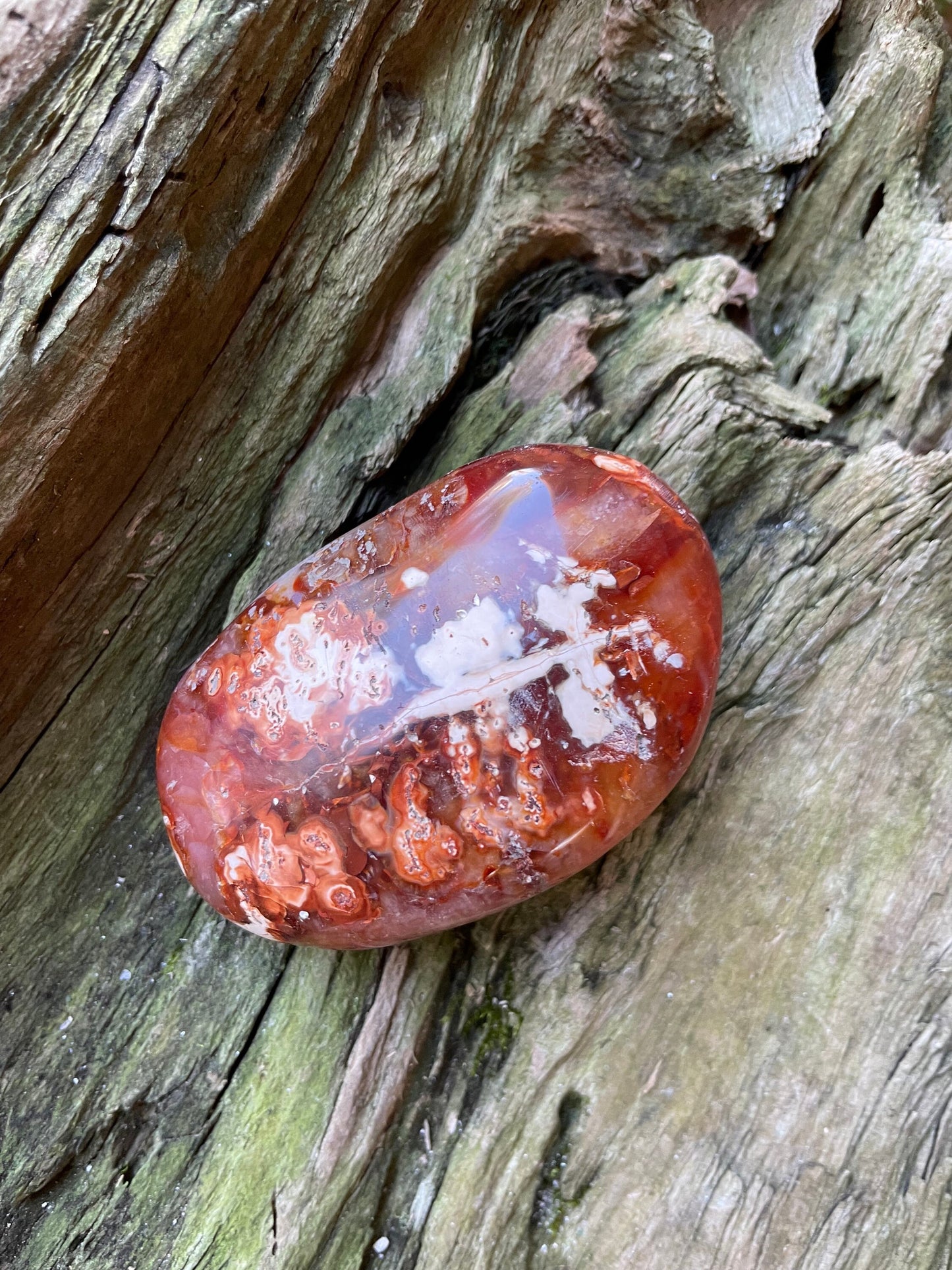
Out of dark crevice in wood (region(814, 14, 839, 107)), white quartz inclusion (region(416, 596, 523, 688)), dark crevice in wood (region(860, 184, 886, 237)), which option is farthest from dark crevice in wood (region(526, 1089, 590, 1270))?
dark crevice in wood (region(814, 14, 839, 107))

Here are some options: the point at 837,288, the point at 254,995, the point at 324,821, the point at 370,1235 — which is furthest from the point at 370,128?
the point at 370,1235

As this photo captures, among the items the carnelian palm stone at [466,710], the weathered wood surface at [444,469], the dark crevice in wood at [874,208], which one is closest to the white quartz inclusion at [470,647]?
the carnelian palm stone at [466,710]

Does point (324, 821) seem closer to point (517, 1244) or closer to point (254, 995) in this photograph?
point (254, 995)

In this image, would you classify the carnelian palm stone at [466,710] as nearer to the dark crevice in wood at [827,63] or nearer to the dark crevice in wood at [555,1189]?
the dark crevice in wood at [555,1189]

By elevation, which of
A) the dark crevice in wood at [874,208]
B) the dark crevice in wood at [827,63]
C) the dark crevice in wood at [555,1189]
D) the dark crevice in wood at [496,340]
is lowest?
the dark crevice in wood at [555,1189]

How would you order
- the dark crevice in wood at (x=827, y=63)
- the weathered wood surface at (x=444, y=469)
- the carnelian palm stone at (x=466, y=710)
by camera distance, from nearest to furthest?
1. the carnelian palm stone at (x=466, y=710)
2. the weathered wood surface at (x=444, y=469)
3. the dark crevice in wood at (x=827, y=63)

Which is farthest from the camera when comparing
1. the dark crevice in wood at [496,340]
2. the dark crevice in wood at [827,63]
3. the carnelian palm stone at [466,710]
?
the dark crevice in wood at [827,63]

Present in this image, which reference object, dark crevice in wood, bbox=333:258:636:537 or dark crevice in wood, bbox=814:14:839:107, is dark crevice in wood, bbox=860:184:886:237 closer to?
dark crevice in wood, bbox=814:14:839:107

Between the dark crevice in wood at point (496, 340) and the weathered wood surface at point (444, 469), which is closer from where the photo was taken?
the weathered wood surface at point (444, 469)
